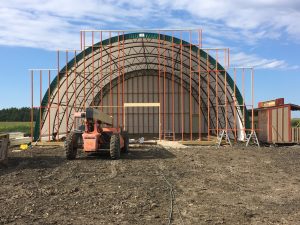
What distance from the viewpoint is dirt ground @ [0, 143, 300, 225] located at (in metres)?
7.95

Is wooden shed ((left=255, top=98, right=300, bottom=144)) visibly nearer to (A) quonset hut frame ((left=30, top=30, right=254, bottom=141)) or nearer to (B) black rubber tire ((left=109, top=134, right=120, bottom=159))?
(A) quonset hut frame ((left=30, top=30, right=254, bottom=141))

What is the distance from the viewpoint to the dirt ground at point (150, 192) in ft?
26.1

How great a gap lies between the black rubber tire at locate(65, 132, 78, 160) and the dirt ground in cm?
57

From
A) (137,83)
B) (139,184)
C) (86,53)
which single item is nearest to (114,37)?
(86,53)

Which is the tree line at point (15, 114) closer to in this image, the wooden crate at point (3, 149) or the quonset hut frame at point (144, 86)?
the quonset hut frame at point (144, 86)

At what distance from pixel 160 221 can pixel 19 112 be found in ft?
321

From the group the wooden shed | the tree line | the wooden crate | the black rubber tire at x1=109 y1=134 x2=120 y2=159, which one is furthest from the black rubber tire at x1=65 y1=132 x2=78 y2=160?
the tree line

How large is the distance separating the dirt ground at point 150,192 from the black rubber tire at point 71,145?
57 cm

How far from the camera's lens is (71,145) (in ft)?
59.6

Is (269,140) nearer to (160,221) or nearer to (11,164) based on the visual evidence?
(11,164)

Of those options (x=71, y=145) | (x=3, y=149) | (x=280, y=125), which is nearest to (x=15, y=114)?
(x=280, y=125)

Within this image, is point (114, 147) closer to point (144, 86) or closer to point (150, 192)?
point (150, 192)

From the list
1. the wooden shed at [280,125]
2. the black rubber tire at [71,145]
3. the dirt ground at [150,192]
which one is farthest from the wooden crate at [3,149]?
the wooden shed at [280,125]

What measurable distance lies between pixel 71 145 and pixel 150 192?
336 inches
